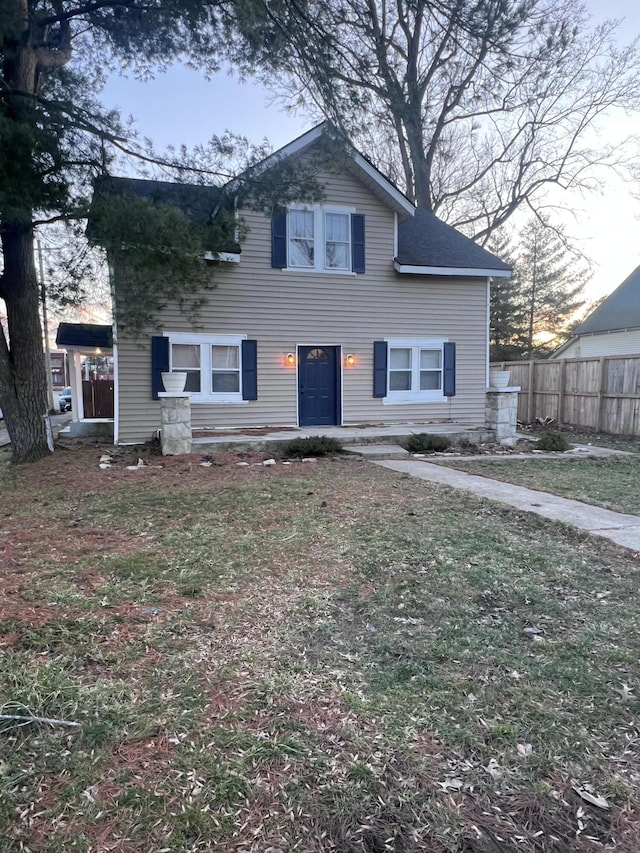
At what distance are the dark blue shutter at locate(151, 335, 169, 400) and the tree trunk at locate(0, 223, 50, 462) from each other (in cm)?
211

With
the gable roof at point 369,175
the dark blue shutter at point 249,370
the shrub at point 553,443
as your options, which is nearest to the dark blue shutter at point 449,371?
the shrub at point 553,443

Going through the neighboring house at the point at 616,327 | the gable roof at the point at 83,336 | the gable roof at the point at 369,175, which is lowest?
the gable roof at the point at 83,336

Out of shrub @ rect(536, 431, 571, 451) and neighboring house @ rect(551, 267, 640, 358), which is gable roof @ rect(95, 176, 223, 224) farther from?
neighboring house @ rect(551, 267, 640, 358)

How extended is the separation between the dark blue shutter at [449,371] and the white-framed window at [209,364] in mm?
4690

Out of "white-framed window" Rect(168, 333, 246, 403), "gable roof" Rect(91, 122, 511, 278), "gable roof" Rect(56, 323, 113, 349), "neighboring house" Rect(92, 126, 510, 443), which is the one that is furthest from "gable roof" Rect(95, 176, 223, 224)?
"gable roof" Rect(56, 323, 113, 349)

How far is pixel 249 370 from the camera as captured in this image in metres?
10.6

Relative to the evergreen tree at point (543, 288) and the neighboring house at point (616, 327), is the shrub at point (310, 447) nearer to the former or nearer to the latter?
the neighboring house at point (616, 327)

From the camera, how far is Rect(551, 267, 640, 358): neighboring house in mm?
18641

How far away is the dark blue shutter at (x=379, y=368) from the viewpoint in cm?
1134

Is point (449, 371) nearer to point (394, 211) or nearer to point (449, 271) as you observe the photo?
point (449, 271)

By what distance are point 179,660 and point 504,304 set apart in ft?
96.9

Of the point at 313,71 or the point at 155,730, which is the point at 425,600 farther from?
the point at 313,71

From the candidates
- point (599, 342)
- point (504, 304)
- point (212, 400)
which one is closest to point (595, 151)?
point (599, 342)

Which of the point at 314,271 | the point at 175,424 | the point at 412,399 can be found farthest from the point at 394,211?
the point at 175,424
